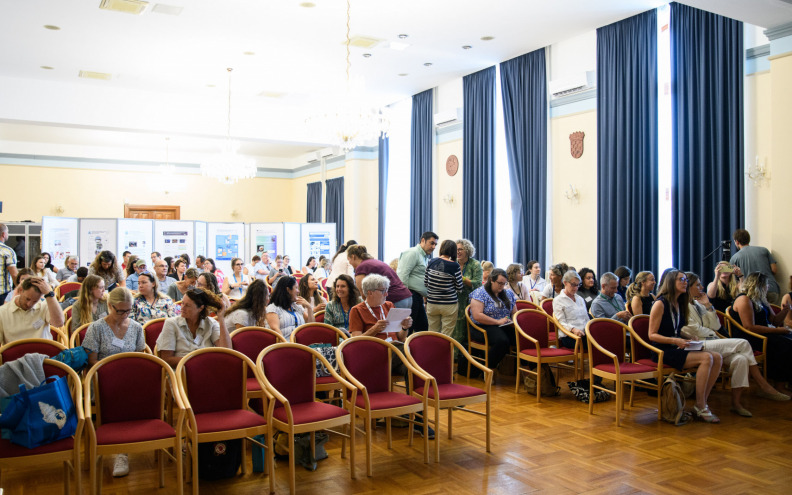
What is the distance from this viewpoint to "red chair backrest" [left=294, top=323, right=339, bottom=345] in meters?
4.91

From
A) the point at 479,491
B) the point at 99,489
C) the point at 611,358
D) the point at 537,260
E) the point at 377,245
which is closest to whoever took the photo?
the point at 99,489

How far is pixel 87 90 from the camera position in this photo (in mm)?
11883

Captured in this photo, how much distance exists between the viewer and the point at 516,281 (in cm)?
754

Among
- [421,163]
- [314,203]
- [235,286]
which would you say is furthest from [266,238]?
[235,286]

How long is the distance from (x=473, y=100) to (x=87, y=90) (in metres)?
7.14

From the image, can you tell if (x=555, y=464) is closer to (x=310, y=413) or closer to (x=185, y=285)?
(x=310, y=413)

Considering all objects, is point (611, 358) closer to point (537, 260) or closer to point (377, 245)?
point (537, 260)

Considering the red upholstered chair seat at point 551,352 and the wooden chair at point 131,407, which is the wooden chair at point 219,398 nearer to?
the wooden chair at point 131,407

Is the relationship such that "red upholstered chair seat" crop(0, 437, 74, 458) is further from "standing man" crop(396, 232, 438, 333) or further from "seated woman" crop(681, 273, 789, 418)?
"seated woman" crop(681, 273, 789, 418)

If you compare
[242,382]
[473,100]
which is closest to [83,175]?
[473,100]

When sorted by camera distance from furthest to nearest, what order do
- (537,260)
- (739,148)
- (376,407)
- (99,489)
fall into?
1. (537,260)
2. (739,148)
3. (376,407)
4. (99,489)

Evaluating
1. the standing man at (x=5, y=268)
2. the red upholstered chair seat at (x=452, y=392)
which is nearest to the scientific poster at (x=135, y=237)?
the standing man at (x=5, y=268)

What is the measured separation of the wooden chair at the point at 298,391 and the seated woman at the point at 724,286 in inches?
179

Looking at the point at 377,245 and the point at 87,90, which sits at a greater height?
the point at 87,90
